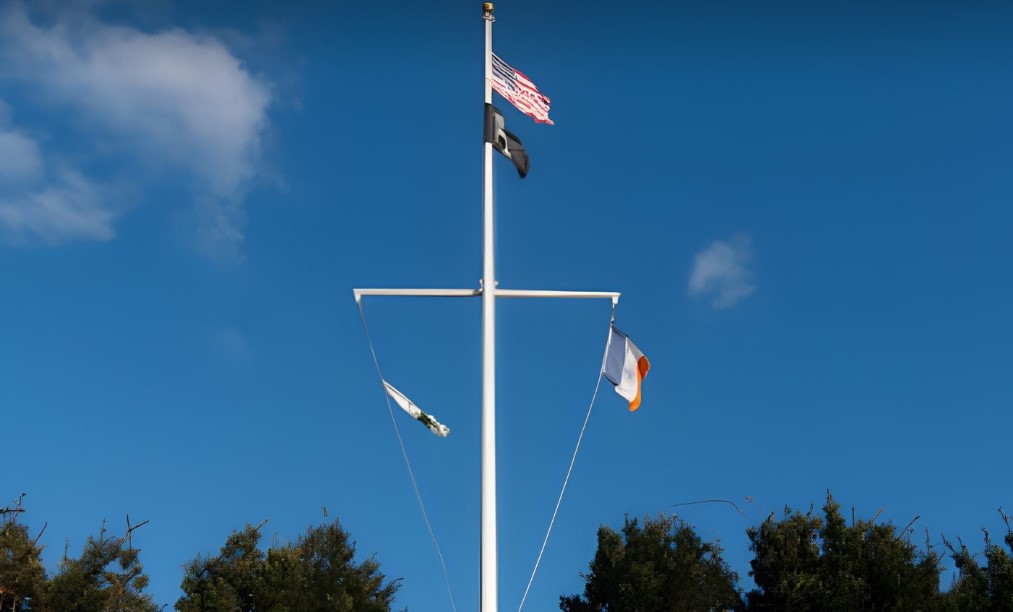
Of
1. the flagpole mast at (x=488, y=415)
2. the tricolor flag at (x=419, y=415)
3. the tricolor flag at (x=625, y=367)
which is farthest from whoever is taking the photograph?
the tricolor flag at (x=625, y=367)

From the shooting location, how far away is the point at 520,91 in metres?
20.7

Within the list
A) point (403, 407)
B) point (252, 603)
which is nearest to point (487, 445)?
Result: point (403, 407)

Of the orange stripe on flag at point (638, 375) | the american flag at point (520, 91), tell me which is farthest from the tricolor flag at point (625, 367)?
the american flag at point (520, 91)

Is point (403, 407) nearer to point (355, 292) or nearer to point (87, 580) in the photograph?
point (355, 292)

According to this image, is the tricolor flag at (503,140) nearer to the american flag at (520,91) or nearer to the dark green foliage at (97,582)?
the american flag at (520,91)

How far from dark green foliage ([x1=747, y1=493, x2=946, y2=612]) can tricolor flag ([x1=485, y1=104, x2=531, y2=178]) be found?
2513cm

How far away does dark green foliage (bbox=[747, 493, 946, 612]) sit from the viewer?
37.8 m

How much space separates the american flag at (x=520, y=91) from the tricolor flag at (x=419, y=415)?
247 inches

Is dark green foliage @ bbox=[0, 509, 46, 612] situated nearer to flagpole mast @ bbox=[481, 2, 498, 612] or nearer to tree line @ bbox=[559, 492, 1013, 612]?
tree line @ bbox=[559, 492, 1013, 612]

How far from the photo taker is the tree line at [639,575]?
124ft

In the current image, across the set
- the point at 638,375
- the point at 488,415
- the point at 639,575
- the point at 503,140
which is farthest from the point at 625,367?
the point at 639,575

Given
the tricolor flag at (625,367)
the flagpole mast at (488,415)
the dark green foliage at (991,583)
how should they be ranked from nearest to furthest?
the flagpole mast at (488,415), the tricolor flag at (625,367), the dark green foliage at (991,583)

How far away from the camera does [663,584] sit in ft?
131

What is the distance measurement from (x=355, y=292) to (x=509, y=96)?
530cm
